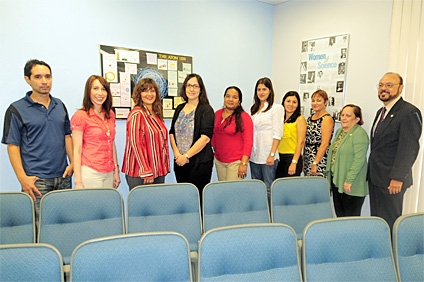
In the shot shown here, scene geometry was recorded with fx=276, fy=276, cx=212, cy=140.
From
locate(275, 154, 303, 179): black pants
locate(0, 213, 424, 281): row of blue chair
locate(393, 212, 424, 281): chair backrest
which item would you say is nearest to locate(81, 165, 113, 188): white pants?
locate(0, 213, 424, 281): row of blue chair

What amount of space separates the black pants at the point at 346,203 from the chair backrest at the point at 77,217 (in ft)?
7.15

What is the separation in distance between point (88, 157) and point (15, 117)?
1.93 ft

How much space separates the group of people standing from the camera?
→ 7.07ft

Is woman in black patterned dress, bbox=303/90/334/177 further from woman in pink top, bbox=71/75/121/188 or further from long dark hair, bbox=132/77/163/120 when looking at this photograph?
woman in pink top, bbox=71/75/121/188

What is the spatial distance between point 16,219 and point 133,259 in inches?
39.4

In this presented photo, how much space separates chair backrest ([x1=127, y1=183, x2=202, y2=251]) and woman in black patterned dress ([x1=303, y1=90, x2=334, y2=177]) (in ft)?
5.68

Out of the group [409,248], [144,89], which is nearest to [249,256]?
[409,248]

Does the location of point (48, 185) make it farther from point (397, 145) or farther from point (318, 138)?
point (397, 145)

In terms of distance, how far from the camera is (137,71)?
3.21 m

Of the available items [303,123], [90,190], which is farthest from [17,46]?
[303,123]

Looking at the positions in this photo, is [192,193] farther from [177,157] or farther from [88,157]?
[88,157]

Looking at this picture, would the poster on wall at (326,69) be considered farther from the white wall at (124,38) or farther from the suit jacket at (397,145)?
the suit jacket at (397,145)

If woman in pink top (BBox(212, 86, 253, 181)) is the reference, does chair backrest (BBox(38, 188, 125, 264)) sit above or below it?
below

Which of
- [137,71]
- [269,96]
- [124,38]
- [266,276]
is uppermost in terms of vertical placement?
[124,38]
